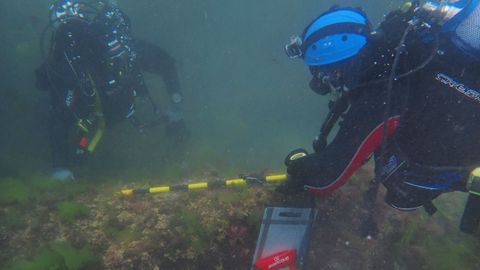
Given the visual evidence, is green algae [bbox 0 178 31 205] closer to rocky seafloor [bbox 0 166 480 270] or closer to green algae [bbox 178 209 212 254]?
rocky seafloor [bbox 0 166 480 270]

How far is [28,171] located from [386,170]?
25.9ft

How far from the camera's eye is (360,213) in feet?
13.2

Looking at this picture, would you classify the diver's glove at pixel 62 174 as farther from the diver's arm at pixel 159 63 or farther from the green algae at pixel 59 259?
the green algae at pixel 59 259

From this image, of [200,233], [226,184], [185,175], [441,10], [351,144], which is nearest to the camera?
[441,10]

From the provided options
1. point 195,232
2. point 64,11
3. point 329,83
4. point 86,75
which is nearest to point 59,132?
point 86,75

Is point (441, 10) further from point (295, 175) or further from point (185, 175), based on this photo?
point (185, 175)

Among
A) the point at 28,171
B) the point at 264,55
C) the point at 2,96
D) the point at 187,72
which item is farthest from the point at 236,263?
the point at 264,55

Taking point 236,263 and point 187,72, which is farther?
point 187,72

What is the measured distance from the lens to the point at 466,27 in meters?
2.30

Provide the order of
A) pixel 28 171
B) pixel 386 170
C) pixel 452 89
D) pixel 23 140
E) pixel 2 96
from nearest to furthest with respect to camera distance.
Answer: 1. pixel 452 89
2. pixel 386 170
3. pixel 28 171
4. pixel 23 140
5. pixel 2 96

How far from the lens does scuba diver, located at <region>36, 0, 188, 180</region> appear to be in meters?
6.18

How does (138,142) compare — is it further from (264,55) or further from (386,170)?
(264,55)

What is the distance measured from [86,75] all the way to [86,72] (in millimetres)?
64

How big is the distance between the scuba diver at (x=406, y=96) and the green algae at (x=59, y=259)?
2175mm
